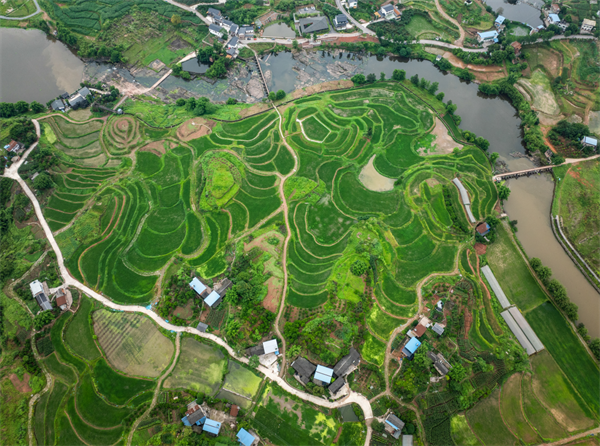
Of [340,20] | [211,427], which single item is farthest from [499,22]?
[211,427]

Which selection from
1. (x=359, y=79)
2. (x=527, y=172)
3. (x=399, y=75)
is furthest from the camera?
(x=399, y=75)

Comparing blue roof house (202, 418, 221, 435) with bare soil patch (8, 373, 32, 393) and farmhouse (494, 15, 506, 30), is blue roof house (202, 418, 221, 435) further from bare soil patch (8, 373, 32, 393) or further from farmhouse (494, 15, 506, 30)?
farmhouse (494, 15, 506, 30)

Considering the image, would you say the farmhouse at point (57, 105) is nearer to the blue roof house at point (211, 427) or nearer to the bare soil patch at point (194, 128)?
the bare soil patch at point (194, 128)

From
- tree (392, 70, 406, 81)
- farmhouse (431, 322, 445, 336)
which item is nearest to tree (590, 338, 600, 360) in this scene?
farmhouse (431, 322, 445, 336)

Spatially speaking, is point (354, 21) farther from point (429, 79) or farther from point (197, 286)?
point (197, 286)

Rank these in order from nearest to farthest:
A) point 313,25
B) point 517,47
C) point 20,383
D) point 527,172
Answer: point 20,383 < point 527,172 < point 517,47 < point 313,25

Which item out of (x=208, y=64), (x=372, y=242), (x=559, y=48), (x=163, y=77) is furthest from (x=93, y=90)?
(x=559, y=48)
